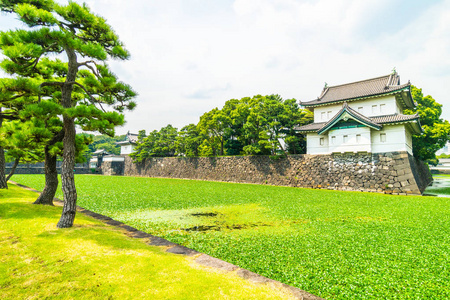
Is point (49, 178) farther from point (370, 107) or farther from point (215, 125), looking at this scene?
point (370, 107)

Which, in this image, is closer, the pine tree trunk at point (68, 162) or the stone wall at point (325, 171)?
the pine tree trunk at point (68, 162)

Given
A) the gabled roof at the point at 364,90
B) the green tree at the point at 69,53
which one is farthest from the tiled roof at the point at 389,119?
the green tree at the point at 69,53

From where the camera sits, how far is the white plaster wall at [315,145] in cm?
1631

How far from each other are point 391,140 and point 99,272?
16631 mm

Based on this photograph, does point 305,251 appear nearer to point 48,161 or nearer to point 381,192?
point 48,161

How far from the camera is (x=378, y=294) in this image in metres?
2.59

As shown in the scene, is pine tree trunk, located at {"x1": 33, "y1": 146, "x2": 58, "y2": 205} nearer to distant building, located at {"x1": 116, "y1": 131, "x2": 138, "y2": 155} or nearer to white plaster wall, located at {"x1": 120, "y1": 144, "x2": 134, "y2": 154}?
distant building, located at {"x1": 116, "y1": 131, "x2": 138, "y2": 155}

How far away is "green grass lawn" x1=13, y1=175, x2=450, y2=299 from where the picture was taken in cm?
285

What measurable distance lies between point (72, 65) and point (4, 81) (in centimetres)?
130

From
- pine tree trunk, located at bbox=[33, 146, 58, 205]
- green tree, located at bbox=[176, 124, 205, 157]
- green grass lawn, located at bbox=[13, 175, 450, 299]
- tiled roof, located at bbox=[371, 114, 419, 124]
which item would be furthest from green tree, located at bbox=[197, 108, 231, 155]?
pine tree trunk, located at bbox=[33, 146, 58, 205]

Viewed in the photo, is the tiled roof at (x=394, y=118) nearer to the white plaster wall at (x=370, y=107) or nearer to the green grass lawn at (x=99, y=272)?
the white plaster wall at (x=370, y=107)

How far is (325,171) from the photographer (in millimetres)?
15750

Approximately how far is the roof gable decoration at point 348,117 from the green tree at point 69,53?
13697 millimetres

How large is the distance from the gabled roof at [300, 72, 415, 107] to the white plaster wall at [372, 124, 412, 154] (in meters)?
2.53
